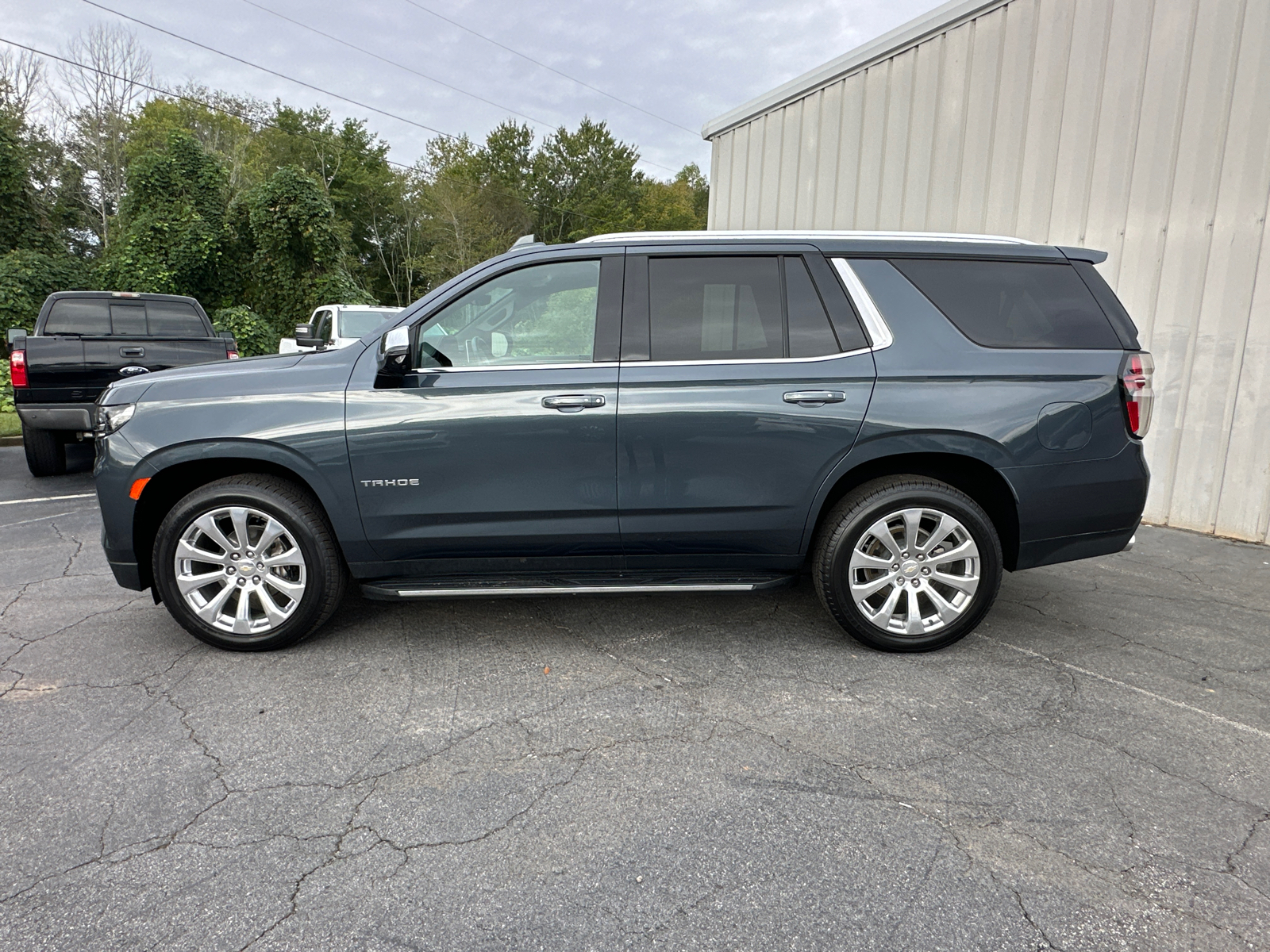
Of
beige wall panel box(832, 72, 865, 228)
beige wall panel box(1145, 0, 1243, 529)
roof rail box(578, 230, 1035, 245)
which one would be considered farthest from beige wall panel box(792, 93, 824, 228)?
roof rail box(578, 230, 1035, 245)

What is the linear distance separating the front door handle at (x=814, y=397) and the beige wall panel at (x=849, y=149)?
18.6ft

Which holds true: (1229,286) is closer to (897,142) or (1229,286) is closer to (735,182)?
(897,142)

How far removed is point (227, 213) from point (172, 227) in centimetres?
172

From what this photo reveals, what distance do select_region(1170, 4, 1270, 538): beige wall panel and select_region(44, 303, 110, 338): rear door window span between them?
10.0m

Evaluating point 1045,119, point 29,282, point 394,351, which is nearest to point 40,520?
point 394,351

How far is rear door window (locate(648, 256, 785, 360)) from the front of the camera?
3.57 metres

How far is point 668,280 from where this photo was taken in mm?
3646

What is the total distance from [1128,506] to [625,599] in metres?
2.54

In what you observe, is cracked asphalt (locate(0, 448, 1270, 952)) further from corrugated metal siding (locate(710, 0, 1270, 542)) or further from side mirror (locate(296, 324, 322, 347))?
side mirror (locate(296, 324, 322, 347))

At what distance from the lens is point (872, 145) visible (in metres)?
8.16

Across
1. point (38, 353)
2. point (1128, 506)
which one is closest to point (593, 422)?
point (1128, 506)

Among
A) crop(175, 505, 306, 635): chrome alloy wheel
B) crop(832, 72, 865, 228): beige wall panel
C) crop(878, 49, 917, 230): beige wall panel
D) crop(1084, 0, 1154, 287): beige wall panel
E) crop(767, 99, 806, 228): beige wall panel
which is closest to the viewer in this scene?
crop(175, 505, 306, 635): chrome alloy wheel

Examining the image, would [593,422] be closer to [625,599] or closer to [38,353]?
[625,599]

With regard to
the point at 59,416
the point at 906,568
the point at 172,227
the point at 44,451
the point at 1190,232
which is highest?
the point at 172,227
